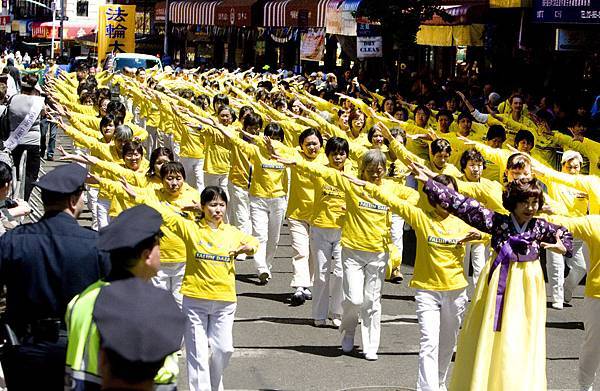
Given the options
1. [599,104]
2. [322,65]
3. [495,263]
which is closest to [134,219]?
[495,263]

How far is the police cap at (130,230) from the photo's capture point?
201 inches

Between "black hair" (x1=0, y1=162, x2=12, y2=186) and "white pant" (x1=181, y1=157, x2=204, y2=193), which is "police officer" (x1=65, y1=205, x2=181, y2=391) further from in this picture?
"white pant" (x1=181, y1=157, x2=204, y2=193)

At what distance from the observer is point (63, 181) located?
637 cm

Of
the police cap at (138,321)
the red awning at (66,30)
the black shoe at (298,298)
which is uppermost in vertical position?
the police cap at (138,321)

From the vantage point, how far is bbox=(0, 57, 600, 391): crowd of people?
20.9 feet

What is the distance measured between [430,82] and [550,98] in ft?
18.8

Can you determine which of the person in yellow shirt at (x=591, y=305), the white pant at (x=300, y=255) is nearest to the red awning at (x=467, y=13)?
the white pant at (x=300, y=255)

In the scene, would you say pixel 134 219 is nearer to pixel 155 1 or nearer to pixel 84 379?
pixel 84 379

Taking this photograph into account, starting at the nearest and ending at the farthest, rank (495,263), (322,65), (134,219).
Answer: (134,219) < (495,263) < (322,65)

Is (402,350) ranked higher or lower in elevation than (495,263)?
lower

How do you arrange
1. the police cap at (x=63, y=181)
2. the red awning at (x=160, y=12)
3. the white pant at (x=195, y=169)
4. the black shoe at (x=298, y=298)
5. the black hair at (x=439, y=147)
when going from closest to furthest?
1. the police cap at (x=63, y=181)
2. the black shoe at (x=298, y=298)
3. the black hair at (x=439, y=147)
4. the white pant at (x=195, y=169)
5. the red awning at (x=160, y=12)

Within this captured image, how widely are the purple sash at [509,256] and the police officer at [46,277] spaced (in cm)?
293

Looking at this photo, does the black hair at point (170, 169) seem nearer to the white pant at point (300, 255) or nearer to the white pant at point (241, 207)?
the white pant at point (300, 255)

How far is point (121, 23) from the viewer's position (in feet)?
168
